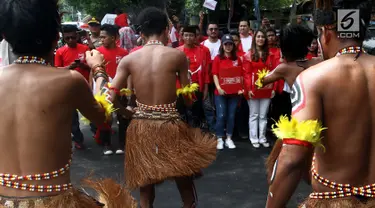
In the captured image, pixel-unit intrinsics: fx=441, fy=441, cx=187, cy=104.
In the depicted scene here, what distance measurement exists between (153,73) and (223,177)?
2.20 m

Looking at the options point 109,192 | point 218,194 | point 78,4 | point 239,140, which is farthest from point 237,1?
point 109,192

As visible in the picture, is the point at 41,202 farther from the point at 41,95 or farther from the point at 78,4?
the point at 78,4

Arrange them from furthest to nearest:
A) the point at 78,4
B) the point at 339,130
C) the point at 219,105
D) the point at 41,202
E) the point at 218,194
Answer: the point at 78,4, the point at 219,105, the point at 218,194, the point at 41,202, the point at 339,130

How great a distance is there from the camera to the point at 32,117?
209 centimetres

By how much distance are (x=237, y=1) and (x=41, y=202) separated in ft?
45.4

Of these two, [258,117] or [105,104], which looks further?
[258,117]

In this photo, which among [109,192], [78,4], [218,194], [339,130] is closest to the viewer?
[339,130]

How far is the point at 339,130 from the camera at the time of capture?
1.99 m

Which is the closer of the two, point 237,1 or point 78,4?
point 237,1

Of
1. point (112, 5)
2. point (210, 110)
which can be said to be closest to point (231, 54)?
point (210, 110)

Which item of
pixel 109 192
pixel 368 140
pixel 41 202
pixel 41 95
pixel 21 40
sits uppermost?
pixel 21 40

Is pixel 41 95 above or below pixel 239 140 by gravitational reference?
above

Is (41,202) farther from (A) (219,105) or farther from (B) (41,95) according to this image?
(A) (219,105)

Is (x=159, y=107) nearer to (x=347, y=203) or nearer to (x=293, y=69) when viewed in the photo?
(x=293, y=69)
